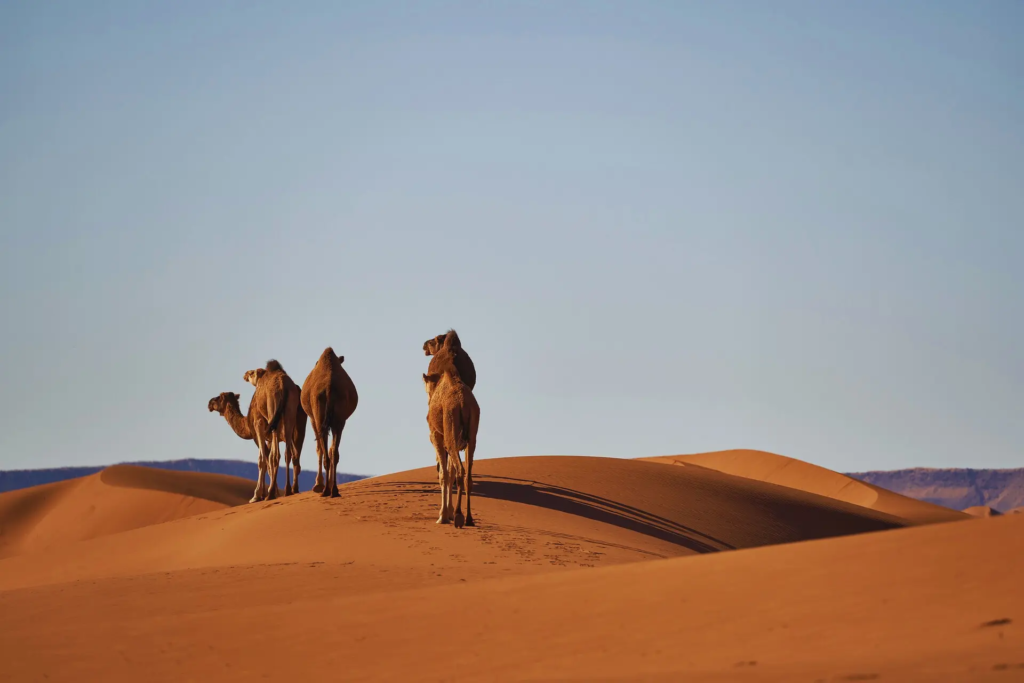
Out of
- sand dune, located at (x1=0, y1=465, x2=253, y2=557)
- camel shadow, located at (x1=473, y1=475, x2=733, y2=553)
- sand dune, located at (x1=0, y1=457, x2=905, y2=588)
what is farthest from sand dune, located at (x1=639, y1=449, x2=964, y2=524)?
camel shadow, located at (x1=473, y1=475, x2=733, y2=553)

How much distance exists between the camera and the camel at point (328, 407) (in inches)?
946

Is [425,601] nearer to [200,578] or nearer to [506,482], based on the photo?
[200,578]

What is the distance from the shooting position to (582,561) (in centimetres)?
1791

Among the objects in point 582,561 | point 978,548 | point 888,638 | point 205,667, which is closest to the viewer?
point 888,638

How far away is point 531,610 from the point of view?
460 inches

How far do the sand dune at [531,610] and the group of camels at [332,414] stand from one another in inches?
51.5

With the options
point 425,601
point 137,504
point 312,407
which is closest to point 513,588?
point 425,601

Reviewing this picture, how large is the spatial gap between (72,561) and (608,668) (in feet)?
57.6

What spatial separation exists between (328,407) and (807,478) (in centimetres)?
5261

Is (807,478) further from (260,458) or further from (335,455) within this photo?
(335,455)

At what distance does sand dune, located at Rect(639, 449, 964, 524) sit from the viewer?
60.8m

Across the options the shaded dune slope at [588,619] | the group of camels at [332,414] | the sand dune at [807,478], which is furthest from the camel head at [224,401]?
the sand dune at [807,478]

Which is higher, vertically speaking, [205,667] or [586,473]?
[586,473]

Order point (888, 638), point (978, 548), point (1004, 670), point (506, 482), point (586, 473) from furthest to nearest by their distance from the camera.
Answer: point (586, 473) < point (506, 482) < point (978, 548) < point (888, 638) < point (1004, 670)
